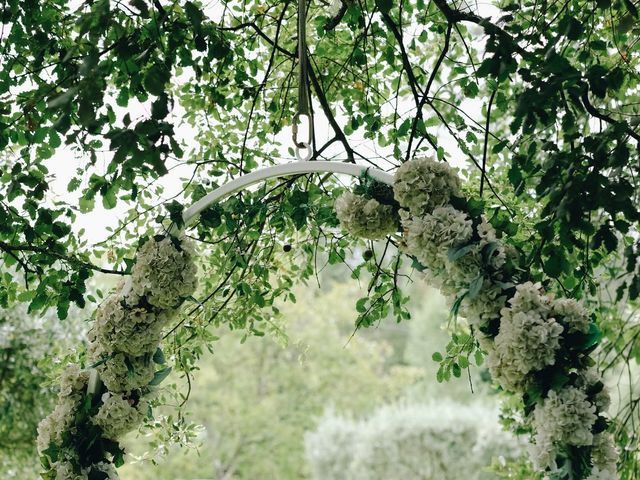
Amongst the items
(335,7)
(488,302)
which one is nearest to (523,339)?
(488,302)

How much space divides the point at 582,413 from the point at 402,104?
2187 mm

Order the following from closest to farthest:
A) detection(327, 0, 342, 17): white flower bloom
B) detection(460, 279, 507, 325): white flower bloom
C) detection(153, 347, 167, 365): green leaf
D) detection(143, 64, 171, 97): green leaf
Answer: detection(143, 64, 171, 97): green leaf → detection(460, 279, 507, 325): white flower bloom → detection(153, 347, 167, 365): green leaf → detection(327, 0, 342, 17): white flower bloom

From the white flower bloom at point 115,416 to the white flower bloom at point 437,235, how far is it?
763 millimetres

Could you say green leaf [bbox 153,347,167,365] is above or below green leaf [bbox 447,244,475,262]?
above

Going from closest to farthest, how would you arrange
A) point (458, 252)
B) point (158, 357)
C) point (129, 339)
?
point (458, 252)
point (129, 339)
point (158, 357)

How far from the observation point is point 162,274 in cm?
174

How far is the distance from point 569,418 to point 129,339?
961 millimetres

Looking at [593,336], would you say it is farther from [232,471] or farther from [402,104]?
[232,471]

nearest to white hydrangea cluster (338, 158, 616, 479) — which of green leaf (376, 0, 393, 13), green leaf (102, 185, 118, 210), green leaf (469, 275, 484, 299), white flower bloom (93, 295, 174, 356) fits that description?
green leaf (469, 275, 484, 299)

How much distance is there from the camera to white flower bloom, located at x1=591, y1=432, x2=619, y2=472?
4.45 ft

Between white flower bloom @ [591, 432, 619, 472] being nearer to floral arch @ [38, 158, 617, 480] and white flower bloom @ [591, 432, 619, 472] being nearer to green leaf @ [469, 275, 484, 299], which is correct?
floral arch @ [38, 158, 617, 480]

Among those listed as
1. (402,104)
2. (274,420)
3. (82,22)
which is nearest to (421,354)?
(274,420)

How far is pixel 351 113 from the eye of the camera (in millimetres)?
2895

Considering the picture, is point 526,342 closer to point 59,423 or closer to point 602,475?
point 602,475
